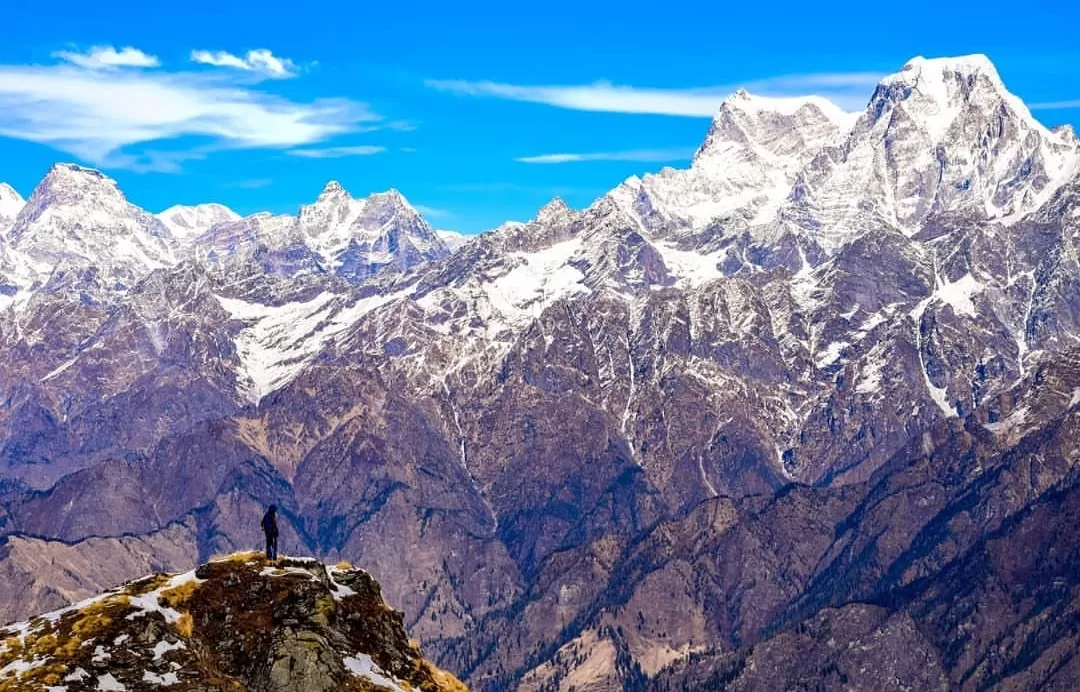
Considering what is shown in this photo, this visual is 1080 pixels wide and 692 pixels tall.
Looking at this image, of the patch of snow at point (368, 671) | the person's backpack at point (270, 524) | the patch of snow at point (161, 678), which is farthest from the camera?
the person's backpack at point (270, 524)

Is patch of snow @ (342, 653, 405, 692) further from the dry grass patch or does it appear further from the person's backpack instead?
the person's backpack

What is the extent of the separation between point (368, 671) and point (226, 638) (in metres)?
9.22

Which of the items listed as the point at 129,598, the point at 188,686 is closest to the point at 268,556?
the point at 129,598

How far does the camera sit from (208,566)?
13400 centimetres

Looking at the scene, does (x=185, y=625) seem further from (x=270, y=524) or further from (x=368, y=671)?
(x=270, y=524)

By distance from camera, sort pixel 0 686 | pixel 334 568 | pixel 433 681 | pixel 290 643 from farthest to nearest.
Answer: pixel 334 568 < pixel 433 681 < pixel 290 643 < pixel 0 686

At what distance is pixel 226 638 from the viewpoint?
127 m

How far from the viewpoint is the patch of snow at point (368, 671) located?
12662cm

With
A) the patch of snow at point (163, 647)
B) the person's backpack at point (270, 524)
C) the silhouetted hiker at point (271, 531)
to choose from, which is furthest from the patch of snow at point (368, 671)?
the person's backpack at point (270, 524)

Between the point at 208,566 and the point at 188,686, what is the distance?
56.1 feet

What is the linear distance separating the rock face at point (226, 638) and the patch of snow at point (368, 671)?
0.30 ft

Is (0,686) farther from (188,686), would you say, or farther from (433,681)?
(433,681)

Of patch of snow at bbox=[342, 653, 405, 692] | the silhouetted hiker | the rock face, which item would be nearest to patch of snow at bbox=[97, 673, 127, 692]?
the rock face

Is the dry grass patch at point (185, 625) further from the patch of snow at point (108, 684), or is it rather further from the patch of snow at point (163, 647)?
the patch of snow at point (108, 684)
